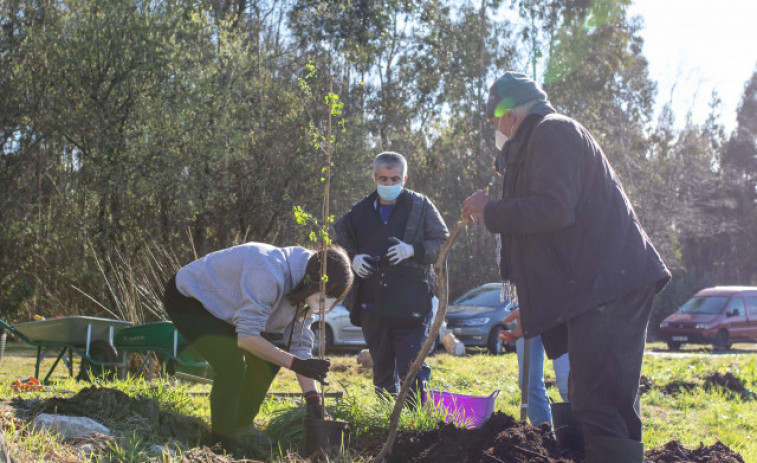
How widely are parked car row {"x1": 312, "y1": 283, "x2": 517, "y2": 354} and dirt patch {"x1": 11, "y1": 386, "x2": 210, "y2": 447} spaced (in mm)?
9866

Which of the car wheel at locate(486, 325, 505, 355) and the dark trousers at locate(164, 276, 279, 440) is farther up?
the dark trousers at locate(164, 276, 279, 440)

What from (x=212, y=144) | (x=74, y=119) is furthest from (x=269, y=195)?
(x=74, y=119)

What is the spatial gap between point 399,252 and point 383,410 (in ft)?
3.23

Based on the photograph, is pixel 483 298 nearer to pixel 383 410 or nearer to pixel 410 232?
pixel 410 232

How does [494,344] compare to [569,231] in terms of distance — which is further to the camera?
[494,344]

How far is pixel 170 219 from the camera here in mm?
15359

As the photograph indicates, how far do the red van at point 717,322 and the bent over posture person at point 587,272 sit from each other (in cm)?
1810

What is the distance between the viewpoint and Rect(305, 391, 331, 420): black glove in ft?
13.4

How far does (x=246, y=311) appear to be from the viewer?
3.78m

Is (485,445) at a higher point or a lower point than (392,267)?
lower

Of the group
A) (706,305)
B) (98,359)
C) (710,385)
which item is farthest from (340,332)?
(706,305)

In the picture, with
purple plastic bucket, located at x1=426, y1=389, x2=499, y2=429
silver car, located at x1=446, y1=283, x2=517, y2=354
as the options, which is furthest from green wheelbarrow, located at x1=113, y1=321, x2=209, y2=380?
silver car, located at x1=446, y1=283, x2=517, y2=354

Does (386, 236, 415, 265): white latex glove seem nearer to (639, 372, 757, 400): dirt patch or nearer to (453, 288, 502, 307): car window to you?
(639, 372, 757, 400): dirt patch

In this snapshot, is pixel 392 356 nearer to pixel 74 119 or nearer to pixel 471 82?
pixel 74 119
